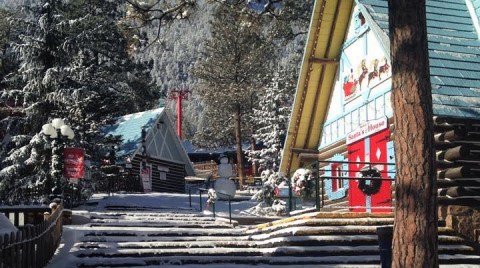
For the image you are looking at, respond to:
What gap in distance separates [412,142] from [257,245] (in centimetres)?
773

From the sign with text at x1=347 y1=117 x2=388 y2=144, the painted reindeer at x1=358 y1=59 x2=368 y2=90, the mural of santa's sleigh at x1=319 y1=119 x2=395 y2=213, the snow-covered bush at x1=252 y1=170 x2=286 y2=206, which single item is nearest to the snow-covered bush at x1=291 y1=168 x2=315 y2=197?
the mural of santa's sleigh at x1=319 y1=119 x2=395 y2=213

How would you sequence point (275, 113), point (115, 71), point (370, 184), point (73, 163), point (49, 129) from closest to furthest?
1. point (370, 184)
2. point (49, 129)
3. point (73, 163)
4. point (115, 71)
5. point (275, 113)

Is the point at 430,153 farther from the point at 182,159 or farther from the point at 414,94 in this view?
the point at 182,159

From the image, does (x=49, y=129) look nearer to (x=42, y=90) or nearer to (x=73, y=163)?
(x=73, y=163)

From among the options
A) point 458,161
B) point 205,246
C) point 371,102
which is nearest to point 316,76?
point 371,102

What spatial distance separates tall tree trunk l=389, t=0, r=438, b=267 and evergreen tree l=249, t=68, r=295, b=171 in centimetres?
4026

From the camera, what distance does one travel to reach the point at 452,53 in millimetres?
17547

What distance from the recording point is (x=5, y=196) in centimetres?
2494

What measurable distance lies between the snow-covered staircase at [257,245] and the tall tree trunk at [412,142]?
5.84 metres

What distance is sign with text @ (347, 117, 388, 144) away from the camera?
58.4 ft

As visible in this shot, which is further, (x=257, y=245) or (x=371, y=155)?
(x=371, y=155)

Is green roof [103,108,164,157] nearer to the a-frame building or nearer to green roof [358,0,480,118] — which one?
the a-frame building

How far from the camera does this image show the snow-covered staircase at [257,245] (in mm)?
13180

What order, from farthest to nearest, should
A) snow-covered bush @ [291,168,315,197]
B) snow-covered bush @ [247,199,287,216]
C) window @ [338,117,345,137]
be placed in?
snow-covered bush @ [247,199,287,216] < window @ [338,117,345,137] < snow-covered bush @ [291,168,315,197]
